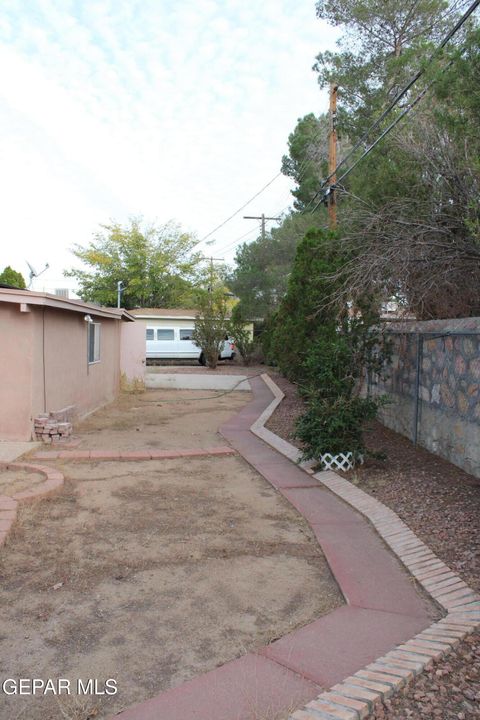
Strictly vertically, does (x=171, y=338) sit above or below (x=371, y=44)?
below

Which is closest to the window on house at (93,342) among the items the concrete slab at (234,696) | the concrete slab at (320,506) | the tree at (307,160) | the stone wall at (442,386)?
the stone wall at (442,386)

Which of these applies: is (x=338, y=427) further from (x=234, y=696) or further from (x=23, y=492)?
(x=234, y=696)

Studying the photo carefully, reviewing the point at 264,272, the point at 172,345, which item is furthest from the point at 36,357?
the point at 172,345

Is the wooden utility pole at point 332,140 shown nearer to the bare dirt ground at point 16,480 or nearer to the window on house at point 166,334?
the bare dirt ground at point 16,480

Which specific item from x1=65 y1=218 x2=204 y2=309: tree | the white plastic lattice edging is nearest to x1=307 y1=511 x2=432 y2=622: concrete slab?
the white plastic lattice edging

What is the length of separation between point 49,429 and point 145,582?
16.0 ft

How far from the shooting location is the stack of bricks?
807cm

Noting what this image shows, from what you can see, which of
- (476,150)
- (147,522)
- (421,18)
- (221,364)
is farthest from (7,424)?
(221,364)

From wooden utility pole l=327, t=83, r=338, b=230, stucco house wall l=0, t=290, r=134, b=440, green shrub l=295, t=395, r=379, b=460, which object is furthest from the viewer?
wooden utility pole l=327, t=83, r=338, b=230

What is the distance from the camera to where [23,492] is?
543cm

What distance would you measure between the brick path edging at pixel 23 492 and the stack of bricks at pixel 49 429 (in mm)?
1501

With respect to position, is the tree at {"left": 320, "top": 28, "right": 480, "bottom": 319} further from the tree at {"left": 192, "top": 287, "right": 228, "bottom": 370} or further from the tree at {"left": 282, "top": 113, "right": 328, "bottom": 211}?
the tree at {"left": 192, "top": 287, "right": 228, "bottom": 370}

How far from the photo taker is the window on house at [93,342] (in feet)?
37.8

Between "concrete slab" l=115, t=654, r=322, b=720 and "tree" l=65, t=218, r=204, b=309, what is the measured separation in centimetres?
3644
